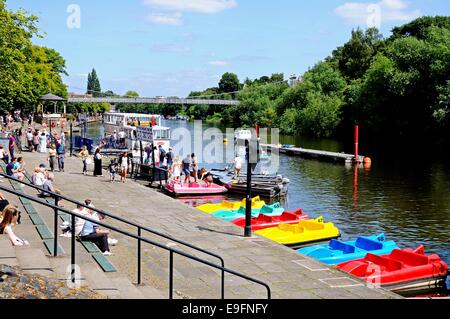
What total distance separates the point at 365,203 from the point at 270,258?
16.7m

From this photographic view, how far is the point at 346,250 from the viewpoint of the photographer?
16875 millimetres

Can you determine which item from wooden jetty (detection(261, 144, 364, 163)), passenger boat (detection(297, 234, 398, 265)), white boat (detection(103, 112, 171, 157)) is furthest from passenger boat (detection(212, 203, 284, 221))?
wooden jetty (detection(261, 144, 364, 163))

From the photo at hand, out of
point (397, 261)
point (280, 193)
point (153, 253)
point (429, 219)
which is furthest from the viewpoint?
point (280, 193)

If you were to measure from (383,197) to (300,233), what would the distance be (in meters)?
13.7

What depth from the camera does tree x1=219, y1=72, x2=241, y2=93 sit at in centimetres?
19238

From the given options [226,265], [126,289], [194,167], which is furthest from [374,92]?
[126,289]

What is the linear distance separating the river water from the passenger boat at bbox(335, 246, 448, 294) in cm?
330

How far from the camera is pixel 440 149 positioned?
194ft

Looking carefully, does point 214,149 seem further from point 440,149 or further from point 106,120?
point 440,149

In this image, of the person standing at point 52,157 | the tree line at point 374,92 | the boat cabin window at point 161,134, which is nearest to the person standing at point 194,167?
the person standing at point 52,157

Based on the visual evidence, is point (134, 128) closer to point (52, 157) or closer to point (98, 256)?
point (52, 157)

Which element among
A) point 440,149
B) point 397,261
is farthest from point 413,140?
point 397,261

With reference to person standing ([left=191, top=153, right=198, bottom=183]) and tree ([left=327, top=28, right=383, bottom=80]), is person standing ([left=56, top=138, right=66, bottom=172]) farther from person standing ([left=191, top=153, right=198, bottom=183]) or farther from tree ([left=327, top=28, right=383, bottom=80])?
tree ([left=327, top=28, right=383, bottom=80])
